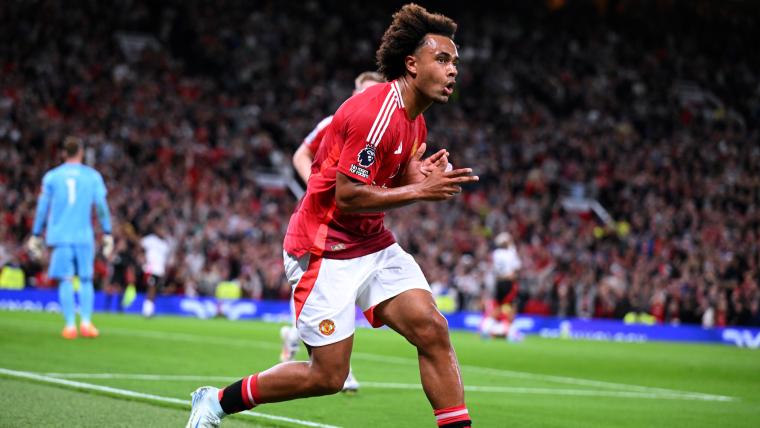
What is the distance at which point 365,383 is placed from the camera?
10.2m

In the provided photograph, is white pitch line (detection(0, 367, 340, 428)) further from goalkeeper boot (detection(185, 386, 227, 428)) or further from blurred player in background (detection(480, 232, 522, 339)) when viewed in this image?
blurred player in background (detection(480, 232, 522, 339))

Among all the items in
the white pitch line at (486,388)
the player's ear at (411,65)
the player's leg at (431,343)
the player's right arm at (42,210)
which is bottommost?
the white pitch line at (486,388)

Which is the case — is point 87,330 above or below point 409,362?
above

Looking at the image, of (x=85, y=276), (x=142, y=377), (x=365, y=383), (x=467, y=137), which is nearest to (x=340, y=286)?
(x=142, y=377)

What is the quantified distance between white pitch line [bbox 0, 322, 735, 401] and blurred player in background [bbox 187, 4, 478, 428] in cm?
617

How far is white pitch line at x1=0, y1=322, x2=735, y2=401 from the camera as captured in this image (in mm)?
11266

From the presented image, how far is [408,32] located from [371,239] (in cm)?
114

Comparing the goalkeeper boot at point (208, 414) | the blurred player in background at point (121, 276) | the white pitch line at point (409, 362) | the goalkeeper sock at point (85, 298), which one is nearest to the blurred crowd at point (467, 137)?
the blurred player in background at point (121, 276)

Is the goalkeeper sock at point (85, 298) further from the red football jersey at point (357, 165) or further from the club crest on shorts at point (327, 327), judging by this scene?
the club crest on shorts at point (327, 327)

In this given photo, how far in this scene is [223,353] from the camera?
13.0 metres

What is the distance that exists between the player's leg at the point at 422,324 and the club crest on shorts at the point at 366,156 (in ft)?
2.21

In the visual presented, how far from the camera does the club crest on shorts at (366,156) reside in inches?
199

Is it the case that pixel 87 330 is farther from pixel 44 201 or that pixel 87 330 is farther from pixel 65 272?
pixel 44 201

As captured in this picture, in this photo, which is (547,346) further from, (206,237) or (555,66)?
(555,66)
